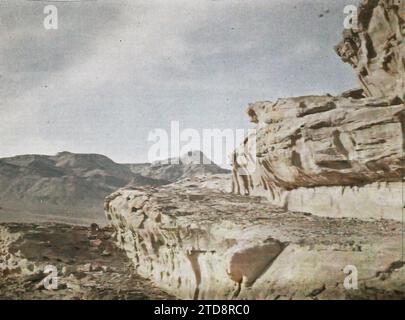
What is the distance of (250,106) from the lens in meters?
16.4

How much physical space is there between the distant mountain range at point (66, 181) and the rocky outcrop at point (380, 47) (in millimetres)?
35967

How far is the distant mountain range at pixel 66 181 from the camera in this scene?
47.1 metres

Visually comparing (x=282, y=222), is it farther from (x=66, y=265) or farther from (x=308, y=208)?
(x=66, y=265)

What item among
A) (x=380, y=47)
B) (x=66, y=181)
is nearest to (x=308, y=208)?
(x=380, y=47)

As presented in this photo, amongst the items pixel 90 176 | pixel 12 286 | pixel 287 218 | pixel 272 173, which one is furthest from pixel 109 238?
pixel 90 176

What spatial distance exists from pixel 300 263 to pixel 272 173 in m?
6.52

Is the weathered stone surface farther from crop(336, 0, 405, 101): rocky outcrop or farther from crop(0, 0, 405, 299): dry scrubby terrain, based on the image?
crop(336, 0, 405, 101): rocky outcrop

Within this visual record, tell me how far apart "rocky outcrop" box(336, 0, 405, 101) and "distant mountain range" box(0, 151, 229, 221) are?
3597 centimetres

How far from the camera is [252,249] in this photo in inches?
316

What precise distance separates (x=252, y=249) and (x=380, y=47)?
32.8 feet

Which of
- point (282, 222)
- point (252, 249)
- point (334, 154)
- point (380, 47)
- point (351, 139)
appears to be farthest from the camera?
point (380, 47)

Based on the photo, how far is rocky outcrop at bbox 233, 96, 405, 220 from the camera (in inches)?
384

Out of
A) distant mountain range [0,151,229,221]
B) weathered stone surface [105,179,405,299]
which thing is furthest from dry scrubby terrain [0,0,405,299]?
distant mountain range [0,151,229,221]
